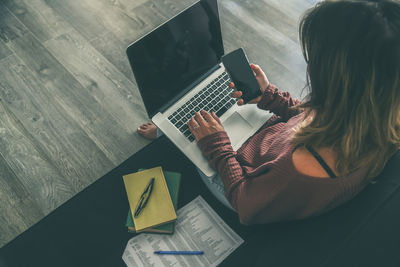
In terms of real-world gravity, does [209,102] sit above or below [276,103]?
above

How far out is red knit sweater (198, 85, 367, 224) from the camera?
0.82 meters

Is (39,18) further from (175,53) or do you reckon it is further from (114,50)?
(175,53)

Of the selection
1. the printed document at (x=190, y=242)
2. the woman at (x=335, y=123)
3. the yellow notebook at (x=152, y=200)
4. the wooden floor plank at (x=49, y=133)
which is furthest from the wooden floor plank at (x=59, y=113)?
the woman at (x=335, y=123)

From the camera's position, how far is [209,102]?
4.19 feet

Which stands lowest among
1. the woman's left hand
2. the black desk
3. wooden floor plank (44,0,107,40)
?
the black desk

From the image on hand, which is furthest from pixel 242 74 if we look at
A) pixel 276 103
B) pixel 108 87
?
pixel 108 87

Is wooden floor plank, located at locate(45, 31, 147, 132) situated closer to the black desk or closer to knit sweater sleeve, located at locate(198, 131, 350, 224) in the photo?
the black desk

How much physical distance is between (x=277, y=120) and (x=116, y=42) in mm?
1206

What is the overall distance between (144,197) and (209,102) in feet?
1.40

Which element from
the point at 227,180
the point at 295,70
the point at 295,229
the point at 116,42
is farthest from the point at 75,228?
the point at 295,70

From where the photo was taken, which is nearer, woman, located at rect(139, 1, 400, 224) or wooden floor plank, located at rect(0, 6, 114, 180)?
woman, located at rect(139, 1, 400, 224)

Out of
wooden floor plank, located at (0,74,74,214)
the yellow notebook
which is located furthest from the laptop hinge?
wooden floor plank, located at (0,74,74,214)

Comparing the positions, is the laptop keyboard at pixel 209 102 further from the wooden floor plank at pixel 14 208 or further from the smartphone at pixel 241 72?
the wooden floor plank at pixel 14 208

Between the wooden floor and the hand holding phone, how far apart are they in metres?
0.68
